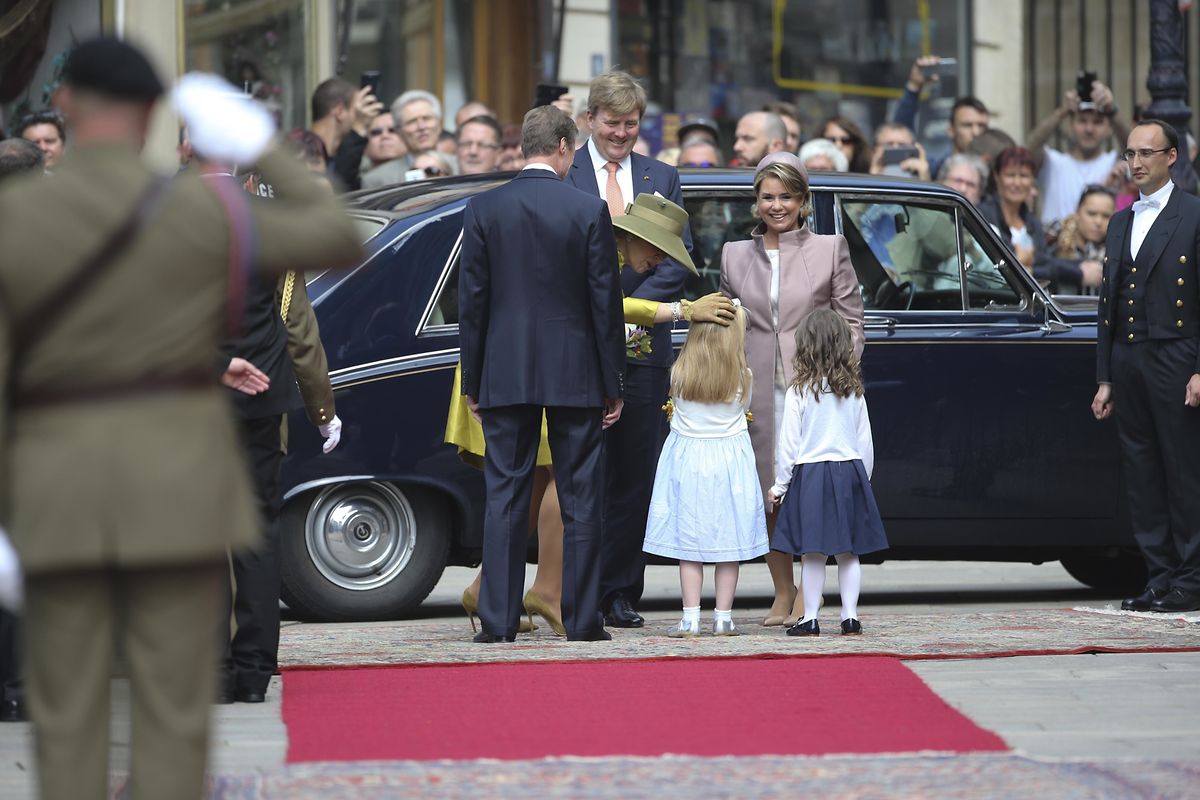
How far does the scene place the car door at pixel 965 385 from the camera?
9.91 metres

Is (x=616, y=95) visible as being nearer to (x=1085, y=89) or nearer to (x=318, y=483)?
(x=318, y=483)

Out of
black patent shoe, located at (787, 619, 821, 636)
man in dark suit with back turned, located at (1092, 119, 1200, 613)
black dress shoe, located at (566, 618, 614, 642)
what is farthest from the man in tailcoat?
man in dark suit with back turned, located at (1092, 119, 1200, 613)

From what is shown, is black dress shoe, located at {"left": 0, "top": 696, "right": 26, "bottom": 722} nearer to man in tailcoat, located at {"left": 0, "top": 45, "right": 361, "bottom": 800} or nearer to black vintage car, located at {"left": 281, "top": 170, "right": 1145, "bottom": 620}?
black vintage car, located at {"left": 281, "top": 170, "right": 1145, "bottom": 620}

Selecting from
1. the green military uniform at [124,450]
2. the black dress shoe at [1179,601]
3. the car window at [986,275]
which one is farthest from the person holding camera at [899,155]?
the green military uniform at [124,450]

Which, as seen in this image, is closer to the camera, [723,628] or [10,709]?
[10,709]

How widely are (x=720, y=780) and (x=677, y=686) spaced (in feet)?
5.23

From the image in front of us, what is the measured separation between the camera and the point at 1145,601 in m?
9.69

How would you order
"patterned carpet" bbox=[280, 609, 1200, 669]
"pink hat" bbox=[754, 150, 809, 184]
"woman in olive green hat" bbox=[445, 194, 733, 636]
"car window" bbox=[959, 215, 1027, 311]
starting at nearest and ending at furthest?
"patterned carpet" bbox=[280, 609, 1200, 669] → "woman in olive green hat" bbox=[445, 194, 733, 636] → "pink hat" bbox=[754, 150, 809, 184] → "car window" bbox=[959, 215, 1027, 311]

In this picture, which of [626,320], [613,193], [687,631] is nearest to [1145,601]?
[687,631]

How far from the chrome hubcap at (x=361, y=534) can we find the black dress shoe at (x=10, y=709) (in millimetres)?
2483

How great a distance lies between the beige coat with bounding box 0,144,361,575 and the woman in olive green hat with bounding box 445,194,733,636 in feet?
14.3

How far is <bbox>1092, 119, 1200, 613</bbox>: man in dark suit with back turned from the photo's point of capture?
9688mm

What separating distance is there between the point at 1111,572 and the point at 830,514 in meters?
2.82

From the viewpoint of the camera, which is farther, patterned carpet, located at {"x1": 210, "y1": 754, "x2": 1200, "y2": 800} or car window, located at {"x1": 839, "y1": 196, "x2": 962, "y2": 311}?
car window, located at {"x1": 839, "y1": 196, "x2": 962, "y2": 311}
